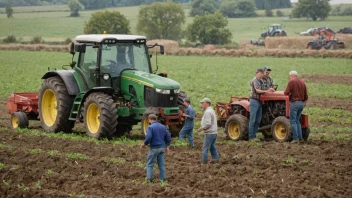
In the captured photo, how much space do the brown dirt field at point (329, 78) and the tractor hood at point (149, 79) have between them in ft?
62.4

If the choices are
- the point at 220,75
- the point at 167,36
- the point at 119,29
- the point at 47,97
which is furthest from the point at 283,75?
the point at 167,36

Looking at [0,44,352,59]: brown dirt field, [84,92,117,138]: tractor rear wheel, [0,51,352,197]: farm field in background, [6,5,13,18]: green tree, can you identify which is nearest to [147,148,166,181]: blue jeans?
[0,51,352,197]: farm field in background

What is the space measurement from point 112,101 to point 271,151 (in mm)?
3936

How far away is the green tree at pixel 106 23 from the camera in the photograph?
8319cm

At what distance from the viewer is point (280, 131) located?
1641 cm

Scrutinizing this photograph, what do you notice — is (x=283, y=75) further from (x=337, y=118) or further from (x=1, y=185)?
(x=1, y=185)

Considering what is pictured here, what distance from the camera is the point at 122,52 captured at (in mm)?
17219

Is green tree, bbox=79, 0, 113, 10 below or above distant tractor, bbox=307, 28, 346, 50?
above

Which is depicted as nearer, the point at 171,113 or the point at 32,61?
the point at 171,113

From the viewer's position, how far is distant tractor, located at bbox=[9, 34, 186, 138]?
16.3 metres

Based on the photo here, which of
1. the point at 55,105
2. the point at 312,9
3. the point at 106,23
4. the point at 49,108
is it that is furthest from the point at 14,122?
the point at 312,9

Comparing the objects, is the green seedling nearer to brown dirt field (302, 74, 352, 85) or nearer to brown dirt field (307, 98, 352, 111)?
brown dirt field (307, 98, 352, 111)

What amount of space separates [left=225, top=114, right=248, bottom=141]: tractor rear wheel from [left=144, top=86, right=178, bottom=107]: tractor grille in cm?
151

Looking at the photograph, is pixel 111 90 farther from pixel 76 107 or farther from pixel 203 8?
pixel 203 8
